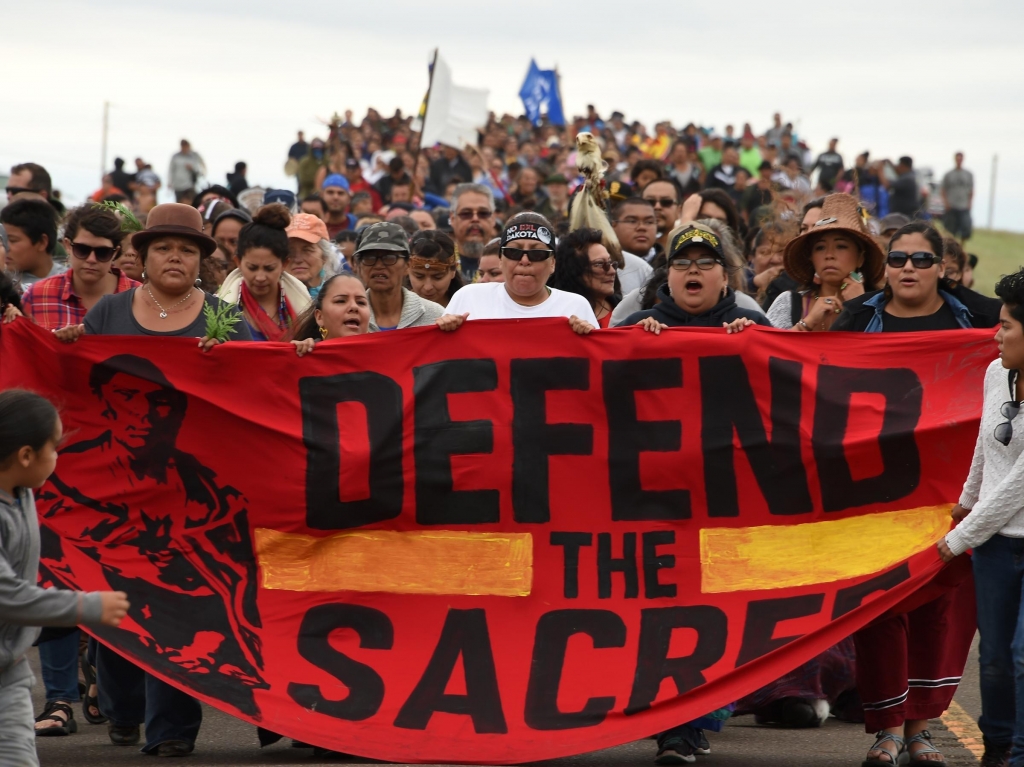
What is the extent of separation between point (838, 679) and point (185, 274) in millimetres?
3502

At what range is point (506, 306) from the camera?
6770 millimetres

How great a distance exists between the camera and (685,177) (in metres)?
18.7

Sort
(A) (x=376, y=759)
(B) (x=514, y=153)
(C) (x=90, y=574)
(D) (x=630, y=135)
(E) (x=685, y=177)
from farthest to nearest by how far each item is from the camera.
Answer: (D) (x=630, y=135) → (B) (x=514, y=153) → (E) (x=685, y=177) → (C) (x=90, y=574) → (A) (x=376, y=759)

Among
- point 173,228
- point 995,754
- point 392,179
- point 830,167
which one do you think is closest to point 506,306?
point 173,228

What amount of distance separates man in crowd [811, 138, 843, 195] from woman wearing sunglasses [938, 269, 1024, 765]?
1337 cm

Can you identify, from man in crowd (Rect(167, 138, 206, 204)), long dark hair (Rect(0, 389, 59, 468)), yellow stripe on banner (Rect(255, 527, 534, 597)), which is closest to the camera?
long dark hair (Rect(0, 389, 59, 468))

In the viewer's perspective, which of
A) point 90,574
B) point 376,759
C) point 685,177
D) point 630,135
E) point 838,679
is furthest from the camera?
point 630,135

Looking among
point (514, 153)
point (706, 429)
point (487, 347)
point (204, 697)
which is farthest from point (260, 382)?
point (514, 153)

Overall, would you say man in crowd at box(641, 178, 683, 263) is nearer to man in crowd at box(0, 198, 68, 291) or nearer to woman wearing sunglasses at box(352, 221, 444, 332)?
woman wearing sunglasses at box(352, 221, 444, 332)

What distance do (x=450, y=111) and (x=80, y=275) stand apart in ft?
32.4

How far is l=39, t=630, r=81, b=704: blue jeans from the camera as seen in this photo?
Answer: 21.0ft

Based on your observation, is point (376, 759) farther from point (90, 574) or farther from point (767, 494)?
point (767, 494)

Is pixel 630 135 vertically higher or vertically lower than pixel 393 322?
higher

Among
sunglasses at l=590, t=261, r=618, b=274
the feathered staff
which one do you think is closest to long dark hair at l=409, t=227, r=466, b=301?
sunglasses at l=590, t=261, r=618, b=274
